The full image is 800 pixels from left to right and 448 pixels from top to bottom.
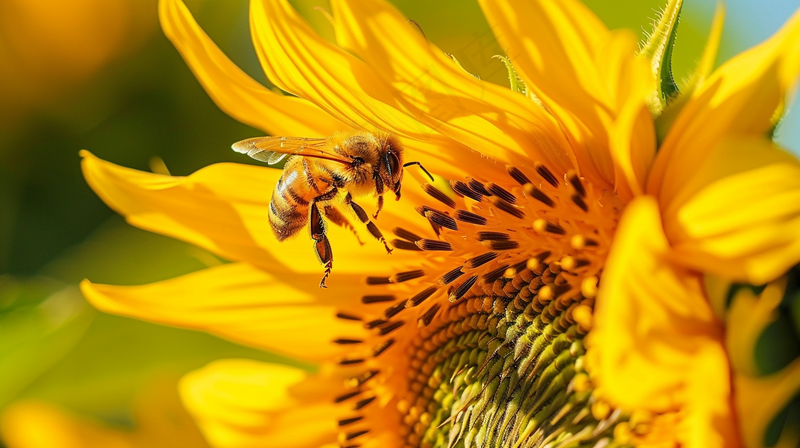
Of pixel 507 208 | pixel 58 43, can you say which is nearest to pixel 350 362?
pixel 507 208

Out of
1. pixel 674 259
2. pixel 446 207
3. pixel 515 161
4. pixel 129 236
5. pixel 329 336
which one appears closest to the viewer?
pixel 674 259

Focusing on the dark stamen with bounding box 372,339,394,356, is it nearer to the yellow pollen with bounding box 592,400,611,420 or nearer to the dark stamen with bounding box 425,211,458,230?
the dark stamen with bounding box 425,211,458,230

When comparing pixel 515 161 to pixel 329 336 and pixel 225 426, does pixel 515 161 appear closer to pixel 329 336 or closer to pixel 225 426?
pixel 329 336

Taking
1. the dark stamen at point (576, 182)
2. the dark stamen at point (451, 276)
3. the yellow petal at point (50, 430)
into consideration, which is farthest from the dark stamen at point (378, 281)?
the yellow petal at point (50, 430)

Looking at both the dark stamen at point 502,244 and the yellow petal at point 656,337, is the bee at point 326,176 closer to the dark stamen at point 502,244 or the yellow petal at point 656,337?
the dark stamen at point 502,244

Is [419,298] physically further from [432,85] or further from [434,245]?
[432,85]

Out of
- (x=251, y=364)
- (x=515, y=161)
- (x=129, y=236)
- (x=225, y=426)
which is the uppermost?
(x=515, y=161)

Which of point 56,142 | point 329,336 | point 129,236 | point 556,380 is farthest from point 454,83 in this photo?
point 56,142
